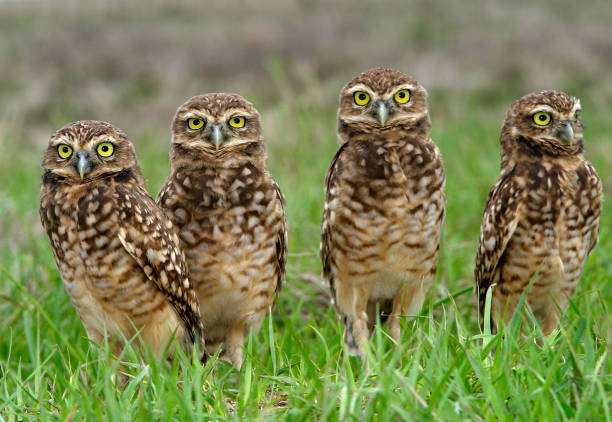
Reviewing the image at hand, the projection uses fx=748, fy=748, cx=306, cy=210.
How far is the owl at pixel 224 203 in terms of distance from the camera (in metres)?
3.56

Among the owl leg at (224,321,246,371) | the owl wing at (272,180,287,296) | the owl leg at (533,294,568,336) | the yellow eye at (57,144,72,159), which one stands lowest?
the owl leg at (224,321,246,371)

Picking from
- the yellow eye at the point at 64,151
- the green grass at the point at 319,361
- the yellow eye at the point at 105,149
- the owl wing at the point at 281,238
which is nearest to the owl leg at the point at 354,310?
the green grass at the point at 319,361

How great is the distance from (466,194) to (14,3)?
31792 millimetres

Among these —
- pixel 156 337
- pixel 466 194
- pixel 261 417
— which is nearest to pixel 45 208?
pixel 156 337

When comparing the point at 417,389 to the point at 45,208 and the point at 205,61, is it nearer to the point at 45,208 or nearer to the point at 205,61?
the point at 45,208

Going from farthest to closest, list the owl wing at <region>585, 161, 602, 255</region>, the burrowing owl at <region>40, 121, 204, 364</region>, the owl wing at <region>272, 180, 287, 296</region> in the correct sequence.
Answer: the owl wing at <region>272, 180, 287, 296</region> → the owl wing at <region>585, 161, 602, 255</region> → the burrowing owl at <region>40, 121, 204, 364</region>

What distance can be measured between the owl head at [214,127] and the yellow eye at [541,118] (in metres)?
1.36

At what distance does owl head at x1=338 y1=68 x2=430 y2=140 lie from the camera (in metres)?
3.59

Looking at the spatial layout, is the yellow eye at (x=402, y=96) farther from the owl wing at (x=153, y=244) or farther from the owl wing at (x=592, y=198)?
the owl wing at (x=153, y=244)

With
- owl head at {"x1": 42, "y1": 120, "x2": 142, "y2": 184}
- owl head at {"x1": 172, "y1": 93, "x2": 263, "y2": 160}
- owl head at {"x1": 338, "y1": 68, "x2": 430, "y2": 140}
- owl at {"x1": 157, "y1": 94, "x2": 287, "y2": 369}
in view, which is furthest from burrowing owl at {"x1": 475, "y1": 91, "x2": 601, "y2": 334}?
owl head at {"x1": 42, "y1": 120, "x2": 142, "y2": 184}

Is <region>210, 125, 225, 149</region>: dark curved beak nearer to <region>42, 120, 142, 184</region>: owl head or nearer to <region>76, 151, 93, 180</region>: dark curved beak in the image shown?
<region>42, 120, 142, 184</region>: owl head

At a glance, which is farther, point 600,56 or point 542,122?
point 600,56

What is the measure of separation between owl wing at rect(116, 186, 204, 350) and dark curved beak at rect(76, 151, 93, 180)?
16 cm

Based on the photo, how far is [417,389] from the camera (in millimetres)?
2604
